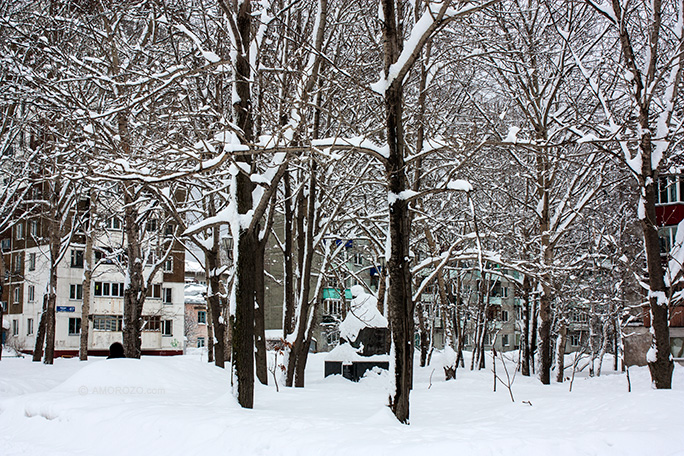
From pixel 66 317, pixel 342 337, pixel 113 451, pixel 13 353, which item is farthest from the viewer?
pixel 66 317

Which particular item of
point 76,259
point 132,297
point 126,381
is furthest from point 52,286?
point 76,259

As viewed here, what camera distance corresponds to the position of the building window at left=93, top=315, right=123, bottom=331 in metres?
42.9

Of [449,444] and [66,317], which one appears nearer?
[449,444]

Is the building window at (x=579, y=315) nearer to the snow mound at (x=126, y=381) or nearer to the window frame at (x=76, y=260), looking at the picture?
the snow mound at (x=126, y=381)

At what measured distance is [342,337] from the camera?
60.2ft

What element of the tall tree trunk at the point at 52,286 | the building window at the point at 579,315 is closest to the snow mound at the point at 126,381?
the tall tree trunk at the point at 52,286

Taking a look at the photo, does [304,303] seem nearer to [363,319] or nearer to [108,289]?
[363,319]

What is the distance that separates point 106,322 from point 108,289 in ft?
7.63

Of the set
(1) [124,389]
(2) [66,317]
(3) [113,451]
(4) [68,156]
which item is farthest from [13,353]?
(3) [113,451]

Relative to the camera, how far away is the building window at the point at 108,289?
43344 millimetres

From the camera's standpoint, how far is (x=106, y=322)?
43344mm

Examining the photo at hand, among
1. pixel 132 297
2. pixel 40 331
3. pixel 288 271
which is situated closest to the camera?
pixel 288 271

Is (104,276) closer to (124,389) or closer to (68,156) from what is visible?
(68,156)

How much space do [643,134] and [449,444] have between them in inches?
283
